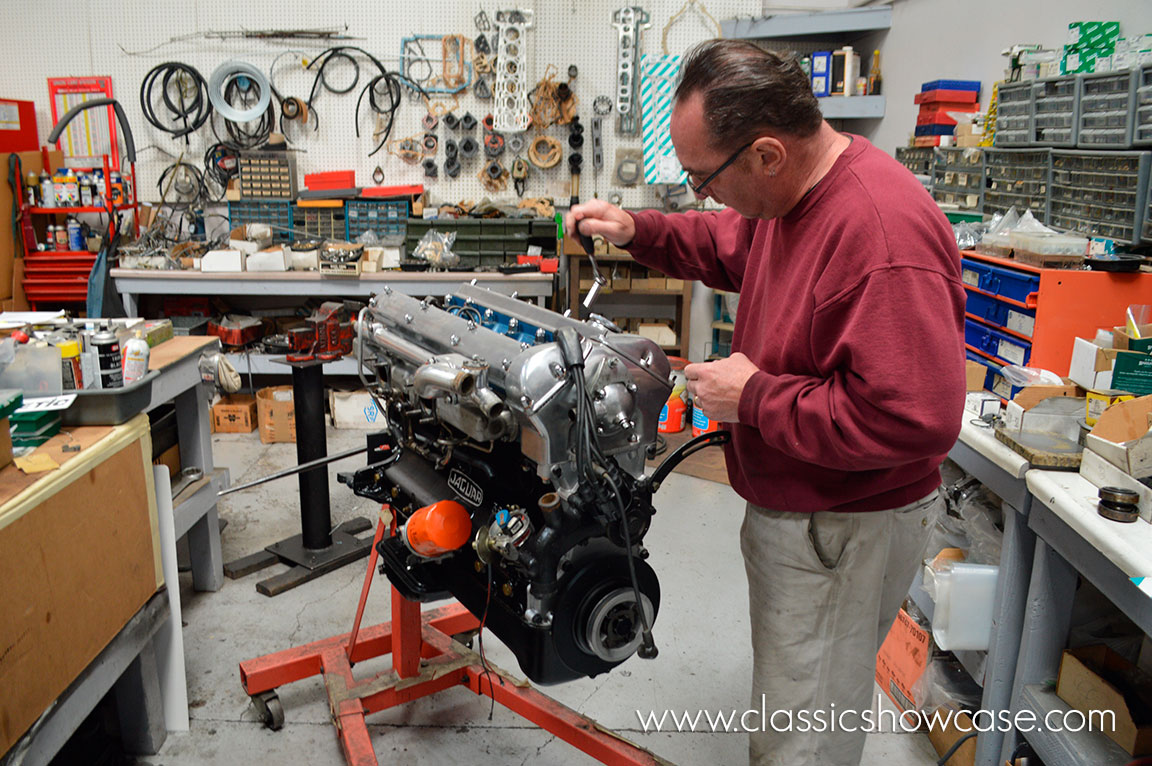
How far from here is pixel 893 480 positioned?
51.3 inches

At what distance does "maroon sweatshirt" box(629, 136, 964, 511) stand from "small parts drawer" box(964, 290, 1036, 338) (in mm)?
861

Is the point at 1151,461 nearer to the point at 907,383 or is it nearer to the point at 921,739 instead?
the point at 907,383

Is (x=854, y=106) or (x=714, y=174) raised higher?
(x=854, y=106)

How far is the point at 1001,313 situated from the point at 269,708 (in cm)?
209

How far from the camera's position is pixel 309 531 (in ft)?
9.38

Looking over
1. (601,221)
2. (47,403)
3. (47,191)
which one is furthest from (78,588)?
(47,191)

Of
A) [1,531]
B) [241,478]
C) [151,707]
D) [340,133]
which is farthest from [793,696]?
[340,133]

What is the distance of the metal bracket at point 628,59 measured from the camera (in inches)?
185

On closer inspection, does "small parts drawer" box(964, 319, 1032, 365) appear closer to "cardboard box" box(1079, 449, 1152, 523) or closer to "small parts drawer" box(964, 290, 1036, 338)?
"small parts drawer" box(964, 290, 1036, 338)

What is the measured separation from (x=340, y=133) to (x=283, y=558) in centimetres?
289

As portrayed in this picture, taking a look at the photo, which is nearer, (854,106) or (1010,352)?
(1010,352)

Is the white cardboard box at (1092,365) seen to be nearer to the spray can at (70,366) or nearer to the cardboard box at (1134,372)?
the cardboard box at (1134,372)

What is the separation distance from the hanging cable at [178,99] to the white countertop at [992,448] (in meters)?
4.45

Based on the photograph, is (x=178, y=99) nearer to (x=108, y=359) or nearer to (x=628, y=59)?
(x=628, y=59)
